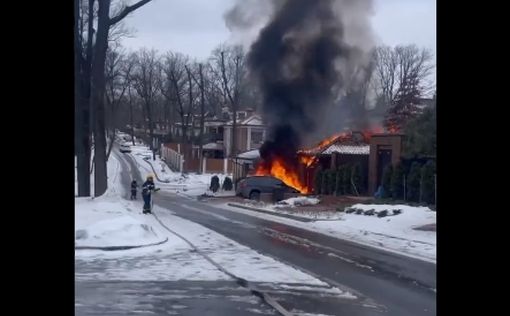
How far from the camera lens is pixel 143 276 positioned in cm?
1110

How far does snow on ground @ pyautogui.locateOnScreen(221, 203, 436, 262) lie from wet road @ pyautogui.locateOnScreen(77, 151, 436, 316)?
0.71 metres

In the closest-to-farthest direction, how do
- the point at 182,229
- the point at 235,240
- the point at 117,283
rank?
the point at 117,283 → the point at 235,240 → the point at 182,229

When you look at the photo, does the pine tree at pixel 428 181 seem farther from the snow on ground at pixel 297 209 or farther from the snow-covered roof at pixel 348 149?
the snow-covered roof at pixel 348 149

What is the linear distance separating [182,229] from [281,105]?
22077mm

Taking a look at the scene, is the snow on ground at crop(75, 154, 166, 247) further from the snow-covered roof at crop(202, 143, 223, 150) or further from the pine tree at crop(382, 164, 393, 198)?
the snow-covered roof at crop(202, 143, 223, 150)

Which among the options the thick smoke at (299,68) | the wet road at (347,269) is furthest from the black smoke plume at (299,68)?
the wet road at (347,269)

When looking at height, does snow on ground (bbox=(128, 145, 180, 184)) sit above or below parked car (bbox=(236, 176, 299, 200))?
above

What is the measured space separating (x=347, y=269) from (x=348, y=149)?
26.6 m

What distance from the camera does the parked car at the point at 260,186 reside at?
118 feet

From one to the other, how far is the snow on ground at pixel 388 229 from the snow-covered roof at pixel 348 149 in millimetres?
12500

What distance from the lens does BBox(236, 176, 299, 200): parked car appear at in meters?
35.9

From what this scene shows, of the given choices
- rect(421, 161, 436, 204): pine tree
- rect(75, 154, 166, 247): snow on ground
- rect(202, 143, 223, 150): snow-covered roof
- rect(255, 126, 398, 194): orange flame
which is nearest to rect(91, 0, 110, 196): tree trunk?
rect(75, 154, 166, 247): snow on ground
